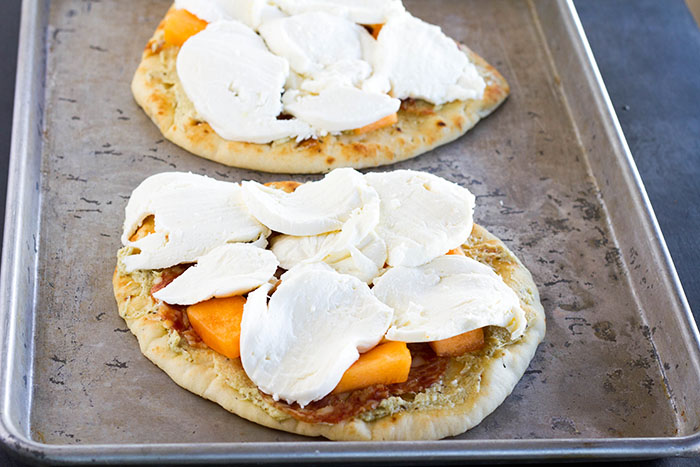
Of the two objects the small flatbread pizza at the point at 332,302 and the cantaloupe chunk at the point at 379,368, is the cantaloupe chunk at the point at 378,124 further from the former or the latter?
the cantaloupe chunk at the point at 379,368

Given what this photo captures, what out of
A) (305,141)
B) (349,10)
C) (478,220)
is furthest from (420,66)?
(478,220)

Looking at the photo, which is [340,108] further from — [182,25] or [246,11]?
[182,25]

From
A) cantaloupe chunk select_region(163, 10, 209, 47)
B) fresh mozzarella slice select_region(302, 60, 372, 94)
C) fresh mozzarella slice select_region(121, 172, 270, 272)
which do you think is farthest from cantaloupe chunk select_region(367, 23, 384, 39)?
fresh mozzarella slice select_region(121, 172, 270, 272)

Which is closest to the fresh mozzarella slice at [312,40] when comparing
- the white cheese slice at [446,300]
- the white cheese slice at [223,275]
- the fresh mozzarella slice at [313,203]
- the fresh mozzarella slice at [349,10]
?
the fresh mozzarella slice at [349,10]

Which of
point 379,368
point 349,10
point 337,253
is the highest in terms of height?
point 349,10

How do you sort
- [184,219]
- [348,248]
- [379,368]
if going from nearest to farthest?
[379,368]
[348,248]
[184,219]

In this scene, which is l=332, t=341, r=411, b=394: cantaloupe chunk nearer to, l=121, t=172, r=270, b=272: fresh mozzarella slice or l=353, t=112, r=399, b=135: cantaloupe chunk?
l=121, t=172, r=270, b=272: fresh mozzarella slice
